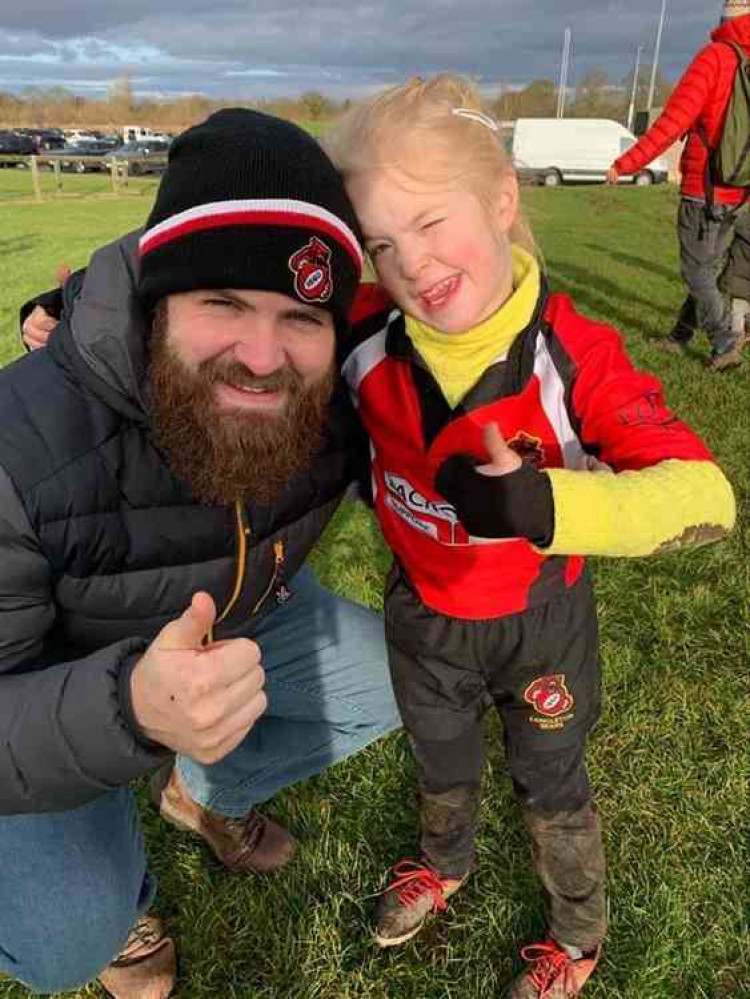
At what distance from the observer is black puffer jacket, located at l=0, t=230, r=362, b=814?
1.61 m

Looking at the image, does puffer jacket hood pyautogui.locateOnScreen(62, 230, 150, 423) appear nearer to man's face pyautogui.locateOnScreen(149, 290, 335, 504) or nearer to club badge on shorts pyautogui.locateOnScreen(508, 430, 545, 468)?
man's face pyautogui.locateOnScreen(149, 290, 335, 504)

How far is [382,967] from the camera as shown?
7.32 ft

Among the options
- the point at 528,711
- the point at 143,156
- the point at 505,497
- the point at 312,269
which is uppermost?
the point at 312,269

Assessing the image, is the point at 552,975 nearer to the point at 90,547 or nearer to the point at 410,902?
the point at 410,902

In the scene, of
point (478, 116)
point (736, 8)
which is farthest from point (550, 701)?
point (736, 8)

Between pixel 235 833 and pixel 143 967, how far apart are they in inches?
17.3

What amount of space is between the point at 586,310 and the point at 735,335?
2446 millimetres

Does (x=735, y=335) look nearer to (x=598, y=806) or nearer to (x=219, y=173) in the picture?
(x=598, y=806)

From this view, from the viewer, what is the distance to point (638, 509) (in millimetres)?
1425

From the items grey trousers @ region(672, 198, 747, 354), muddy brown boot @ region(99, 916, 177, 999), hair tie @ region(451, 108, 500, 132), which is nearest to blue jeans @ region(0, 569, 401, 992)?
muddy brown boot @ region(99, 916, 177, 999)

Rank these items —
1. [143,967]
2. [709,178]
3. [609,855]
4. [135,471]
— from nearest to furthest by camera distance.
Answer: [135,471] → [143,967] → [609,855] → [709,178]

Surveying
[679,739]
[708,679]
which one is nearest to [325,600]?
[679,739]

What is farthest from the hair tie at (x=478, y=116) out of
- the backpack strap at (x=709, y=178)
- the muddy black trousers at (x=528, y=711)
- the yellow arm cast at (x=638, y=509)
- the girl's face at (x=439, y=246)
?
the backpack strap at (x=709, y=178)

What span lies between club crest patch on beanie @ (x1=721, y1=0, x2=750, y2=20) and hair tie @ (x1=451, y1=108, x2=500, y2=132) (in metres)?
4.84
